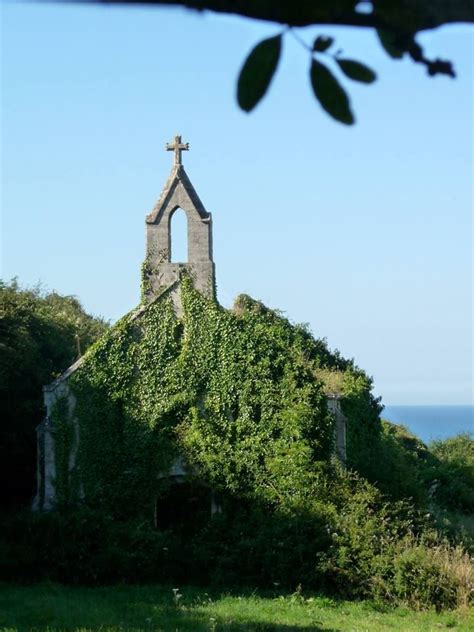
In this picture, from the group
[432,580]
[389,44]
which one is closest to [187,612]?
[432,580]

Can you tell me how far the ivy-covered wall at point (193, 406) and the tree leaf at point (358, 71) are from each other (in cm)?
1996

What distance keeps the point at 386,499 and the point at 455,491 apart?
57.2ft

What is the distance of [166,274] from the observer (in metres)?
23.9

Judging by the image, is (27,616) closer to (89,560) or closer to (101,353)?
(89,560)

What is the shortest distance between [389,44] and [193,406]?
2066 cm

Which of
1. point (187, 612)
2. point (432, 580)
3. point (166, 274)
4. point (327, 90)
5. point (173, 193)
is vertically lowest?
point (187, 612)

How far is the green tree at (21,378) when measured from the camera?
26625 millimetres

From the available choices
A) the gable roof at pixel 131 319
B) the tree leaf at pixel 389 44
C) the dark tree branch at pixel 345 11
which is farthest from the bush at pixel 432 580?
the dark tree branch at pixel 345 11

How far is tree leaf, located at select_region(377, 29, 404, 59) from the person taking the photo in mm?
2713

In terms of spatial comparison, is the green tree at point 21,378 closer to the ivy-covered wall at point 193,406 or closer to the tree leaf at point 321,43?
the ivy-covered wall at point 193,406

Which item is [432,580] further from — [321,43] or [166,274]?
[321,43]

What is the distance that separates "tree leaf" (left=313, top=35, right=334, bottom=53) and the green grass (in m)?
13.1

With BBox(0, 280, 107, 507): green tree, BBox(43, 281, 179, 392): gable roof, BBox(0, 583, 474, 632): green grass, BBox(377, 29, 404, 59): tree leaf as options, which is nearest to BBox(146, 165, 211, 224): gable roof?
BBox(43, 281, 179, 392): gable roof

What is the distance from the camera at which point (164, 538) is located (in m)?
21.3
